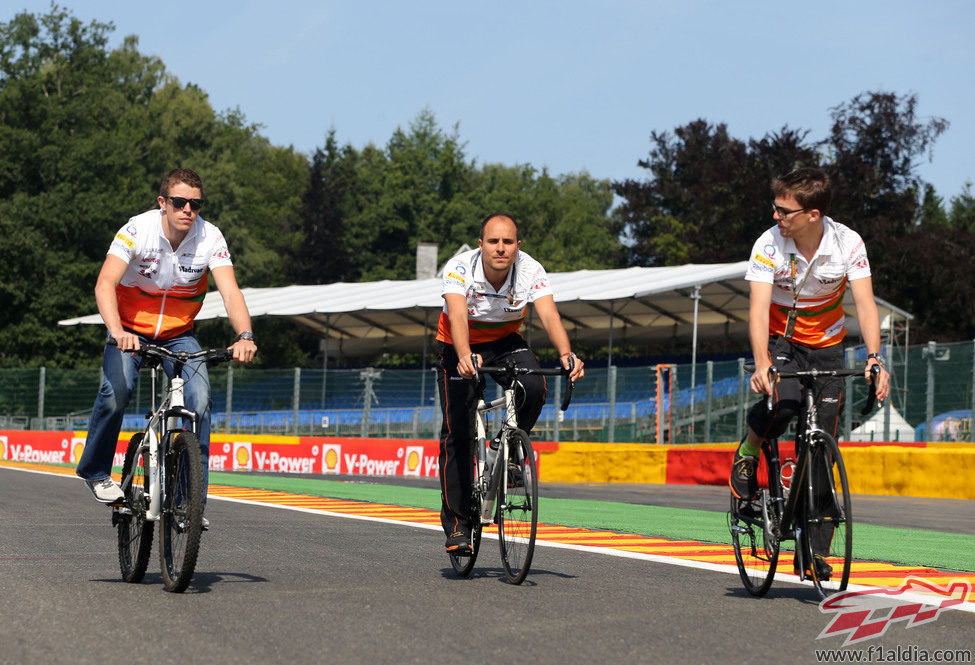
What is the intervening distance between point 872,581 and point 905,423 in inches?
496

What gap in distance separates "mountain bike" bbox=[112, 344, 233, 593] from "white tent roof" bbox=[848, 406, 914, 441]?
45.2ft

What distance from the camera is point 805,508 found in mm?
5977

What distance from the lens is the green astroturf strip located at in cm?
875

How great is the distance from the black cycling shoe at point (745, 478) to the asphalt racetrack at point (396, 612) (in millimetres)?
458

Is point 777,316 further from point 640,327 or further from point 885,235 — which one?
point 885,235

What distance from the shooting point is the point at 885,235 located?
168 feet

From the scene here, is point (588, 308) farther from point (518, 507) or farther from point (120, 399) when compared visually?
point (120, 399)

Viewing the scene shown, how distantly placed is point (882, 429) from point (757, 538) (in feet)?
44.8

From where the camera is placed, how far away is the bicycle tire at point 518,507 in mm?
6598

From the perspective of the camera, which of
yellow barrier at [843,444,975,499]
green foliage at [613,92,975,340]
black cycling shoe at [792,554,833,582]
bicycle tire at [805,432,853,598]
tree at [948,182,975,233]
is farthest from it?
tree at [948,182,975,233]

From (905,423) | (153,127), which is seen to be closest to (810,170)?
(905,423)

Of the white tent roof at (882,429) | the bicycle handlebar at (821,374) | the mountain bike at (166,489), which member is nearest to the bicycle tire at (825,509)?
the bicycle handlebar at (821,374)

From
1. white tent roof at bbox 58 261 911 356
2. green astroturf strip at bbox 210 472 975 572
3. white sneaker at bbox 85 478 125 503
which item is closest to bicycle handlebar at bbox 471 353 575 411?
white sneaker at bbox 85 478 125 503

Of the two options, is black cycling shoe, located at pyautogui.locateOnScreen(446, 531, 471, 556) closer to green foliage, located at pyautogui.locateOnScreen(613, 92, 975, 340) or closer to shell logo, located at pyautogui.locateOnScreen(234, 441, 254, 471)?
shell logo, located at pyautogui.locateOnScreen(234, 441, 254, 471)
